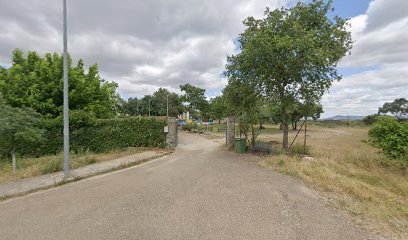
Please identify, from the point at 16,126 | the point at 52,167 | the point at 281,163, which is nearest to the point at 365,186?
the point at 281,163

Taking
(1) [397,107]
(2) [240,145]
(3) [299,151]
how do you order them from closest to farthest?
(3) [299,151] → (2) [240,145] → (1) [397,107]

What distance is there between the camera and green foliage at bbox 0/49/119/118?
41.6ft

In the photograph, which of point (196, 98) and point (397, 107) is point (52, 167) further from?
point (397, 107)

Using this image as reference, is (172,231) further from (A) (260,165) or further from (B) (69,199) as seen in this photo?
(A) (260,165)

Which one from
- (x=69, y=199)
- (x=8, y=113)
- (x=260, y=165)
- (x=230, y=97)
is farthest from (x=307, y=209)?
(x=8, y=113)

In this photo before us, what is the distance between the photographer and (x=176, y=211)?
172 inches

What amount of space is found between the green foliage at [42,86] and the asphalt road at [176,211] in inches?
367

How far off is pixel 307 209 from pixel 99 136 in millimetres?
12689

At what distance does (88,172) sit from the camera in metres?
7.83

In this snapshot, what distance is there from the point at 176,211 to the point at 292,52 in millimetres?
8379

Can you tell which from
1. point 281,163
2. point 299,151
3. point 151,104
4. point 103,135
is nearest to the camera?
point 281,163

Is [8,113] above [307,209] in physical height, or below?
above

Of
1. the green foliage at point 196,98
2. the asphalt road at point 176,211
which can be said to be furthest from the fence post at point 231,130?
the green foliage at point 196,98

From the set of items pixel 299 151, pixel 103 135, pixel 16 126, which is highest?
pixel 16 126
